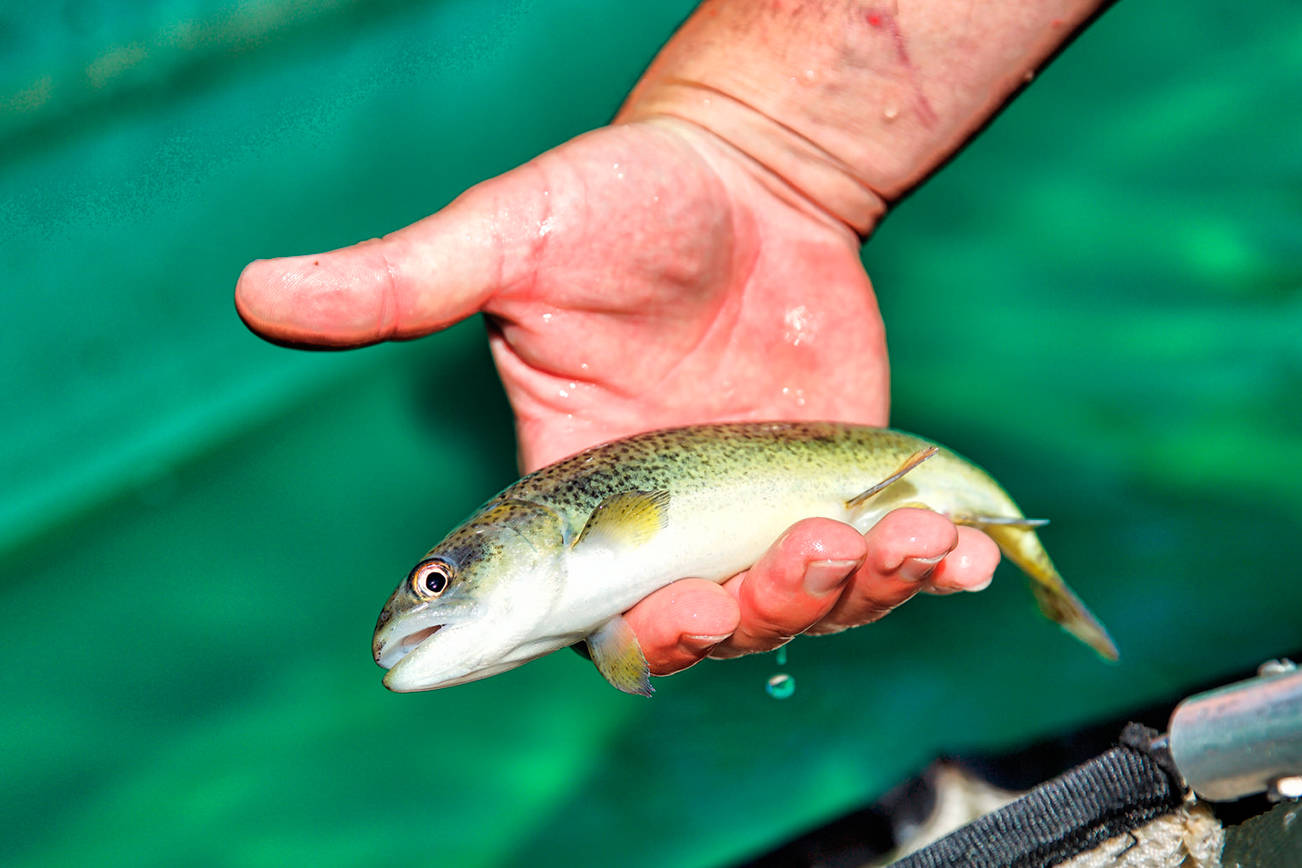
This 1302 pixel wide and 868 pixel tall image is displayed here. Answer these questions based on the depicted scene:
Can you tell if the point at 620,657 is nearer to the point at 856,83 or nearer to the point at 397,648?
the point at 397,648

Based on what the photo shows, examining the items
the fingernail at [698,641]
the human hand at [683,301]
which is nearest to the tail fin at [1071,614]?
the human hand at [683,301]

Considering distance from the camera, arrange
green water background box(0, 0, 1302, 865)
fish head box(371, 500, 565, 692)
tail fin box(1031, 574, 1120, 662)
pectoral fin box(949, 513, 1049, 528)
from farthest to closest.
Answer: green water background box(0, 0, 1302, 865)
tail fin box(1031, 574, 1120, 662)
pectoral fin box(949, 513, 1049, 528)
fish head box(371, 500, 565, 692)

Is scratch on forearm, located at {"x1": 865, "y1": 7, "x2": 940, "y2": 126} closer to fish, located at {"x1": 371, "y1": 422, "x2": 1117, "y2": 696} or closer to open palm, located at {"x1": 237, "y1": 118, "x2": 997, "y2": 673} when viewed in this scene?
open palm, located at {"x1": 237, "y1": 118, "x2": 997, "y2": 673}

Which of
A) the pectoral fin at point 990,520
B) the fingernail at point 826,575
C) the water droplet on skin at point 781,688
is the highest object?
the fingernail at point 826,575

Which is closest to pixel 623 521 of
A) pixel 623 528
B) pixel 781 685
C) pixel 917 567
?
pixel 623 528

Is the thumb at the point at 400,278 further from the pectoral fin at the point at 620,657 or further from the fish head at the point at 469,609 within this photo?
the pectoral fin at the point at 620,657

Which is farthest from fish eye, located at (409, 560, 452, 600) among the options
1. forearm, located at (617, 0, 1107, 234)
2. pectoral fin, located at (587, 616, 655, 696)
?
forearm, located at (617, 0, 1107, 234)

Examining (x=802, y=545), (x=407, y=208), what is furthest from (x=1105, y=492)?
(x=407, y=208)

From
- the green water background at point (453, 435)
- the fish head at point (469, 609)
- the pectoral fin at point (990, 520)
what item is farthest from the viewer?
the green water background at point (453, 435)
